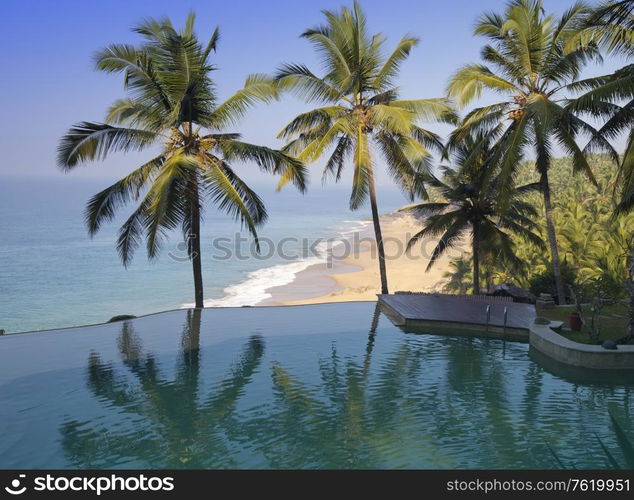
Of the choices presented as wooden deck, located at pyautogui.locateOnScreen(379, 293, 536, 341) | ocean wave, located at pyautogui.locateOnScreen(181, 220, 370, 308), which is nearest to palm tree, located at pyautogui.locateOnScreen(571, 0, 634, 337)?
wooden deck, located at pyautogui.locateOnScreen(379, 293, 536, 341)

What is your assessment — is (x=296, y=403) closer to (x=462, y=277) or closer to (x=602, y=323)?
(x=602, y=323)

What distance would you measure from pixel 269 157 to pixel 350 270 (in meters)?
34.1

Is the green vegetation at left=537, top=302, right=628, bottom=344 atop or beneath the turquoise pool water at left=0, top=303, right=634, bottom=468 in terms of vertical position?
atop

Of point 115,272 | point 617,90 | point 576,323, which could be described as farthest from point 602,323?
point 115,272

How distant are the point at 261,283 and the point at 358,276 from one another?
7.97 metres

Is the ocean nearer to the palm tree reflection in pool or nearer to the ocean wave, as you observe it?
the ocean wave

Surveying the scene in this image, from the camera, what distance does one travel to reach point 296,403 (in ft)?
34.2

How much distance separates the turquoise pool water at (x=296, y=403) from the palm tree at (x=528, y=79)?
21.2 ft

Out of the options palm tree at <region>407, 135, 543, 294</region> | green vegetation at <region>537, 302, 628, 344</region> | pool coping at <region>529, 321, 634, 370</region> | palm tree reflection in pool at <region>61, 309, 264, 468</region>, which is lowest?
palm tree reflection in pool at <region>61, 309, 264, 468</region>

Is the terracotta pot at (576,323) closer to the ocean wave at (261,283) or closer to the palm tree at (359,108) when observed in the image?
the palm tree at (359,108)

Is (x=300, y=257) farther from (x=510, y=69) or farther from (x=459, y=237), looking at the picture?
(x=510, y=69)

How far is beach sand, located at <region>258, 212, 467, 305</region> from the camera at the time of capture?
127 feet

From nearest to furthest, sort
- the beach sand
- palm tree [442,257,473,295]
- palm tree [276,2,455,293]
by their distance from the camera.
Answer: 1. palm tree [276,2,455,293]
2. palm tree [442,257,473,295]
3. the beach sand

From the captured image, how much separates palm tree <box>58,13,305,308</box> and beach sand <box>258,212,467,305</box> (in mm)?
16920
